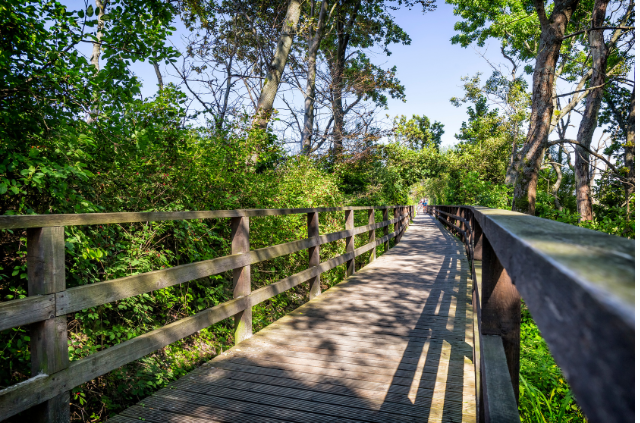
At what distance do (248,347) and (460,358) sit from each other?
1.78 m

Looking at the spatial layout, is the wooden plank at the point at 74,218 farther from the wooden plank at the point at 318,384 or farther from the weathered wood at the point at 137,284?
the wooden plank at the point at 318,384

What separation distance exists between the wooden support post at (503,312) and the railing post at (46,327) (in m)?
2.04

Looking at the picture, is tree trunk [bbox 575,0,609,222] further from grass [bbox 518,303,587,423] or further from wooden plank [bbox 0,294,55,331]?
wooden plank [bbox 0,294,55,331]

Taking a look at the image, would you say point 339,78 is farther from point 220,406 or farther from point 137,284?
point 220,406

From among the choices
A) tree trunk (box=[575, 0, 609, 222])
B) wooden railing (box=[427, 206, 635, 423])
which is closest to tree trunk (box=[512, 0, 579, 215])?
tree trunk (box=[575, 0, 609, 222])

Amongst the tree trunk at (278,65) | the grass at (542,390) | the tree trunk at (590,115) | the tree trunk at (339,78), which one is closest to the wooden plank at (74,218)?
the grass at (542,390)

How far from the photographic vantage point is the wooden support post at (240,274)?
12.6ft

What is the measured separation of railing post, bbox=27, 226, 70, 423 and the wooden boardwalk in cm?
53

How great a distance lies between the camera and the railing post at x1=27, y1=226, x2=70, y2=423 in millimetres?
2049

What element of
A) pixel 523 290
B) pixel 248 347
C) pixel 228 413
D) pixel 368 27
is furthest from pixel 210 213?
pixel 368 27

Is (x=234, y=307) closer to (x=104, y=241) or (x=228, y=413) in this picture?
(x=228, y=413)

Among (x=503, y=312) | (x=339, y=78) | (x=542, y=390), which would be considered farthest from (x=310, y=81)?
(x=503, y=312)

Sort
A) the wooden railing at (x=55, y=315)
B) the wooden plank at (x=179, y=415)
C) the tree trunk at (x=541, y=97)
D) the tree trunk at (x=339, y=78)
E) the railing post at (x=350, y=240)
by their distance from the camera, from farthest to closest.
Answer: the tree trunk at (x=339, y=78), the tree trunk at (x=541, y=97), the railing post at (x=350, y=240), the wooden plank at (x=179, y=415), the wooden railing at (x=55, y=315)

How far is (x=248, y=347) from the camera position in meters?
3.74
